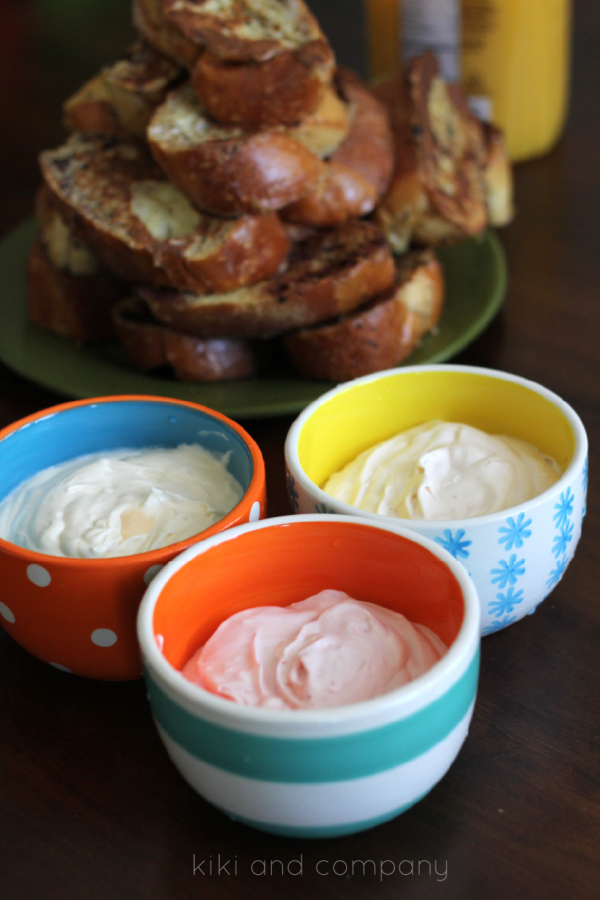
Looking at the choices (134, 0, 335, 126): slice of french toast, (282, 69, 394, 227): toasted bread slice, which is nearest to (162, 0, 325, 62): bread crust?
(134, 0, 335, 126): slice of french toast

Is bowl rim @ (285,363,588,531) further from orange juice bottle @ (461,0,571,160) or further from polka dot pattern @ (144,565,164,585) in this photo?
orange juice bottle @ (461,0,571,160)

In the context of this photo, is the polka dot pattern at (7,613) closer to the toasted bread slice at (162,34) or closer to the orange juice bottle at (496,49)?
the toasted bread slice at (162,34)

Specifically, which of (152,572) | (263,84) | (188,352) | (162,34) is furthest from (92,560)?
(162,34)

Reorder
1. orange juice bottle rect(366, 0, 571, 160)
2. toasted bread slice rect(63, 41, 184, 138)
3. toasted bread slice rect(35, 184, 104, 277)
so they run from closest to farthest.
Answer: toasted bread slice rect(63, 41, 184, 138) < toasted bread slice rect(35, 184, 104, 277) < orange juice bottle rect(366, 0, 571, 160)

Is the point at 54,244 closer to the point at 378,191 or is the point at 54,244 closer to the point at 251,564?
the point at 378,191

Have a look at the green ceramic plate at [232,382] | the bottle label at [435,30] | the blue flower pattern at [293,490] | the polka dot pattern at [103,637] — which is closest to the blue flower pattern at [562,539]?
the blue flower pattern at [293,490]

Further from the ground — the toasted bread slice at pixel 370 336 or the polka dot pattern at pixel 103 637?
the polka dot pattern at pixel 103 637
